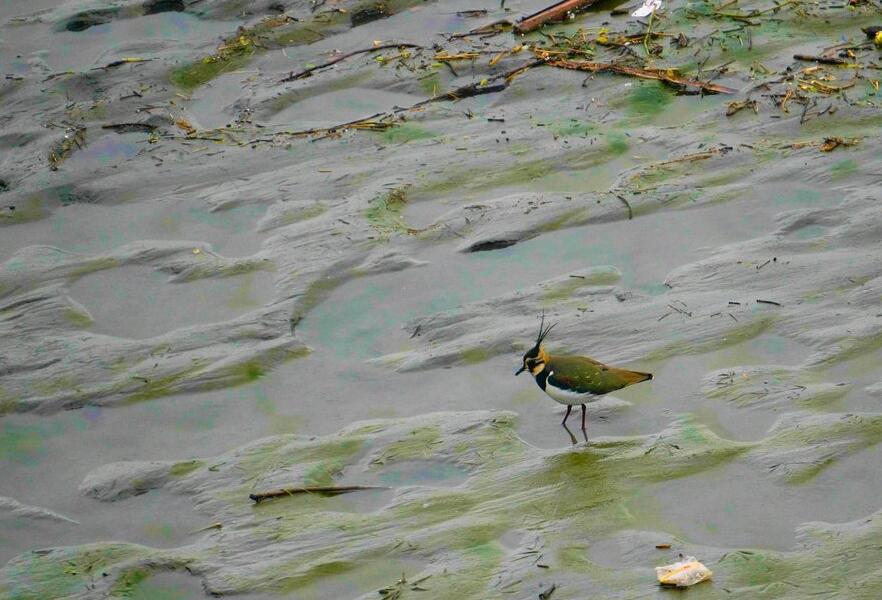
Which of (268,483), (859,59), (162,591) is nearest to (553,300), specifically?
(268,483)

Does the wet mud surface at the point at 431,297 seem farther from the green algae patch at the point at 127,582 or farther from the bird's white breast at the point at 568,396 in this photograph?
the bird's white breast at the point at 568,396

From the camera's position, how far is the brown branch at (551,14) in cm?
903

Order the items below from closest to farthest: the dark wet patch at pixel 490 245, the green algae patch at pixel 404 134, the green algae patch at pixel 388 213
→ the dark wet patch at pixel 490 245, the green algae patch at pixel 388 213, the green algae patch at pixel 404 134

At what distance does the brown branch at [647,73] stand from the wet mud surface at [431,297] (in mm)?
33

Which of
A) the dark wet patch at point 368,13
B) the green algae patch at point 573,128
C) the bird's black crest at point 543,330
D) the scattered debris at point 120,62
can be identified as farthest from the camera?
the dark wet patch at point 368,13

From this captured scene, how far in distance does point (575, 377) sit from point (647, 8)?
15.1 ft

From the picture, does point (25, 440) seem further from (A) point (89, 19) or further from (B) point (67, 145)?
(A) point (89, 19)

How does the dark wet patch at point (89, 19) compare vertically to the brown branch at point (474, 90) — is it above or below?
above

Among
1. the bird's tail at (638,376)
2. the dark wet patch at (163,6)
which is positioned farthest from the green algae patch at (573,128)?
the dark wet patch at (163,6)

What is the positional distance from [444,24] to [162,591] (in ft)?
19.1

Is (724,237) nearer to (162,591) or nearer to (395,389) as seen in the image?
(395,389)

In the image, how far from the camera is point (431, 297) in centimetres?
656

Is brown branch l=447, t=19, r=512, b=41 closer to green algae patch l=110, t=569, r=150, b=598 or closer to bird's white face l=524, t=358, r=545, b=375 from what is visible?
bird's white face l=524, t=358, r=545, b=375

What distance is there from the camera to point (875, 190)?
277 inches
